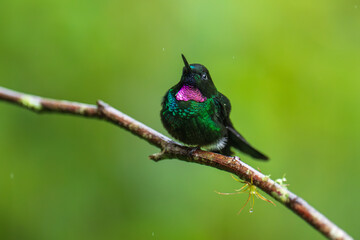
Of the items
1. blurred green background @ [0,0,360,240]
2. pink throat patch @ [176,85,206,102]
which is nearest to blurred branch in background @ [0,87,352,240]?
pink throat patch @ [176,85,206,102]

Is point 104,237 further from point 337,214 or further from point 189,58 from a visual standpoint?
point 337,214

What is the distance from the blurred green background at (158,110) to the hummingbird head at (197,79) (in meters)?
1.59

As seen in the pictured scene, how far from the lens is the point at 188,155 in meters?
2.42

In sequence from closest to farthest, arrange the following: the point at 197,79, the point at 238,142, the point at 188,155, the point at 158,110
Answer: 1. the point at 188,155
2. the point at 197,79
3. the point at 238,142
4. the point at 158,110

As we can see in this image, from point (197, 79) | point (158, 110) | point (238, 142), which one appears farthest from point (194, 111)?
point (158, 110)

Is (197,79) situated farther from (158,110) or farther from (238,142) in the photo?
(158,110)

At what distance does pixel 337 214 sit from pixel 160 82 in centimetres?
231

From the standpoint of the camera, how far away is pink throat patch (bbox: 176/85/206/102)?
9.30 feet

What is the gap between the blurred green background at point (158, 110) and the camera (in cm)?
434

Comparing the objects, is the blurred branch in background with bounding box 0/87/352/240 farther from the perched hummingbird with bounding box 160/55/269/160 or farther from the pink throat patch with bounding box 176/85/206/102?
the pink throat patch with bounding box 176/85/206/102

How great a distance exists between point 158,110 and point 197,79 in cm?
197

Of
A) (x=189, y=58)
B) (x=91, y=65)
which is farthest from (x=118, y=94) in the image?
(x=189, y=58)

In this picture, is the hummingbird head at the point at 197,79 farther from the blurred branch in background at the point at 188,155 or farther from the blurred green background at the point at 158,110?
the blurred green background at the point at 158,110

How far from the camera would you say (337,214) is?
14.3ft
